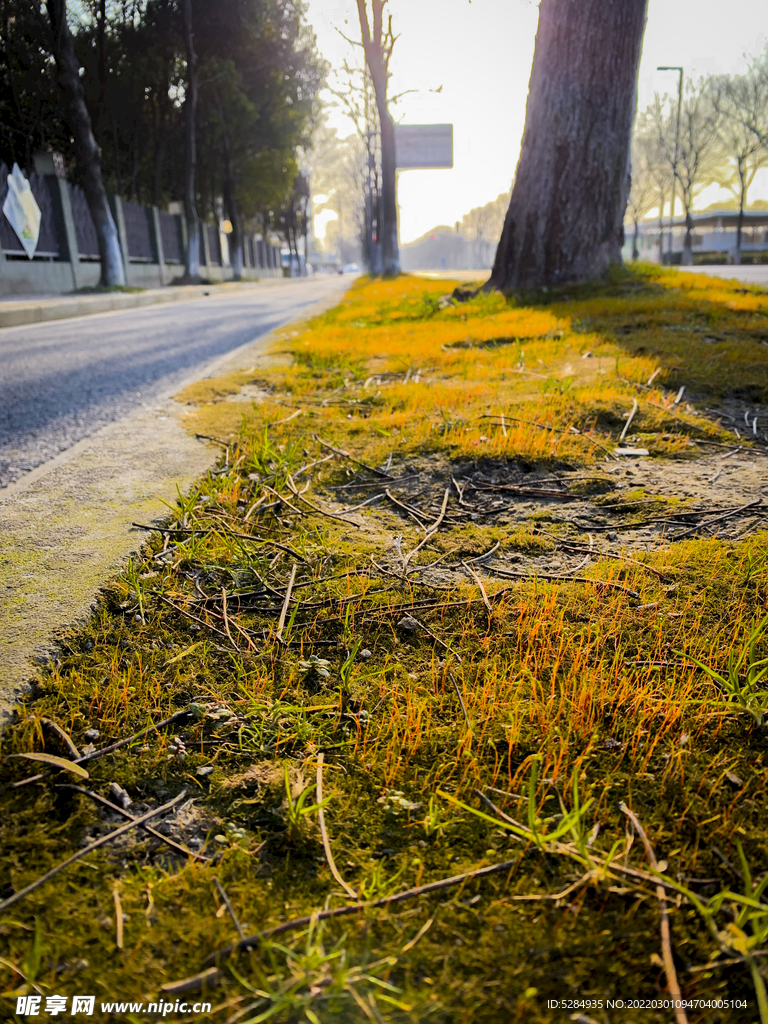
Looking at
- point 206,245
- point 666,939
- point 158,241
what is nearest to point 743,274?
point 666,939

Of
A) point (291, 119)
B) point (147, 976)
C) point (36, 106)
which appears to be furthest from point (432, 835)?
point (291, 119)

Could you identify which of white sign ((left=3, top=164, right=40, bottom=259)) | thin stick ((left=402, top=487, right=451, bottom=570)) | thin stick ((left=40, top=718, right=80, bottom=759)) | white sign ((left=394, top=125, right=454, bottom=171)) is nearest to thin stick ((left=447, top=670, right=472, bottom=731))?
thin stick ((left=402, top=487, right=451, bottom=570))

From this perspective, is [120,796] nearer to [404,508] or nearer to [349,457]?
[404,508]

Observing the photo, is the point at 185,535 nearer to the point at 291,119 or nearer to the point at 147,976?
the point at 147,976

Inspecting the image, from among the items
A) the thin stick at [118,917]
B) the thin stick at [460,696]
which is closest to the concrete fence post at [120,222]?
the thin stick at [460,696]

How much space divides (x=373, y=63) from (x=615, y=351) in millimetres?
19012

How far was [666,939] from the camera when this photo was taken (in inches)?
36.5

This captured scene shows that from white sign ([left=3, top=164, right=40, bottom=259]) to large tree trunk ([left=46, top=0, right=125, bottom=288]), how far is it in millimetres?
1382

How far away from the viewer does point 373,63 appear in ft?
63.7

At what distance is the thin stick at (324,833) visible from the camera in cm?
103

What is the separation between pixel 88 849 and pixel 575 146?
28.4ft

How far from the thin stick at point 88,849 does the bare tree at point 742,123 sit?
171 ft

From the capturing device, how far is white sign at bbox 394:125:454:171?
31.4 m

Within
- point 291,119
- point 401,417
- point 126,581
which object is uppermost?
point 291,119
